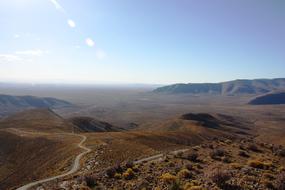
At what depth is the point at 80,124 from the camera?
97.1m

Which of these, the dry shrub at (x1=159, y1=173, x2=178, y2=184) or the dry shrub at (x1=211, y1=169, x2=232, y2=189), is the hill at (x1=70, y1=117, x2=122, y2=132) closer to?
the dry shrub at (x1=159, y1=173, x2=178, y2=184)

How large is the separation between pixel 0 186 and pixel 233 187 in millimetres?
29226

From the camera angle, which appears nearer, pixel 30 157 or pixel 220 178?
pixel 220 178

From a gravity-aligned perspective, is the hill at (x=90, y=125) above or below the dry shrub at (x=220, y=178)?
below

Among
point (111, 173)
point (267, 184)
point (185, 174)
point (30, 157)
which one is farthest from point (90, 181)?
point (30, 157)

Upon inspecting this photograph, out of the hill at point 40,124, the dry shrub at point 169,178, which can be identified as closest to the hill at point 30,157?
the hill at point 40,124

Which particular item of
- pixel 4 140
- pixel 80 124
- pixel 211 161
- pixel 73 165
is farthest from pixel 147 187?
pixel 80 124

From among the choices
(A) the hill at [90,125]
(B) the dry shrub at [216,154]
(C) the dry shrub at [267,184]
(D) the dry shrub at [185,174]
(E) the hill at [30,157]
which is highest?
(C) the dry shrub at [267,184]

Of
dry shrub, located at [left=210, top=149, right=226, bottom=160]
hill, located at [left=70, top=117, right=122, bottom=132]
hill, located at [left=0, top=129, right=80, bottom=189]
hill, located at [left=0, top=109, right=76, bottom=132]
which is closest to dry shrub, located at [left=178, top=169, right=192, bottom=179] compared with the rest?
dry shrub, located at [left=210, top=149, right=226, bottom=160]

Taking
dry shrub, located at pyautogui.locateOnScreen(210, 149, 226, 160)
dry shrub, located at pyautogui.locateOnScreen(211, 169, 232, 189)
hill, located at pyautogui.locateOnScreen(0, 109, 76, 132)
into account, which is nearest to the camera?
dry shrub, located at pyautogui.locateOnScreen(211, 169, 232, 189)

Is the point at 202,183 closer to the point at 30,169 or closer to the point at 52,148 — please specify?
the point at 30,169

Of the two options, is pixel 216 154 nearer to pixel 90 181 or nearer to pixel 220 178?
pixel 220 178

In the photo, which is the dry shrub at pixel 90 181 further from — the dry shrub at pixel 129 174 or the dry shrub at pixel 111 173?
the dry shrub at pixel 129 174

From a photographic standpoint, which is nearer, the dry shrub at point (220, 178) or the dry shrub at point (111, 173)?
the dry shrub at point (220, 178)
